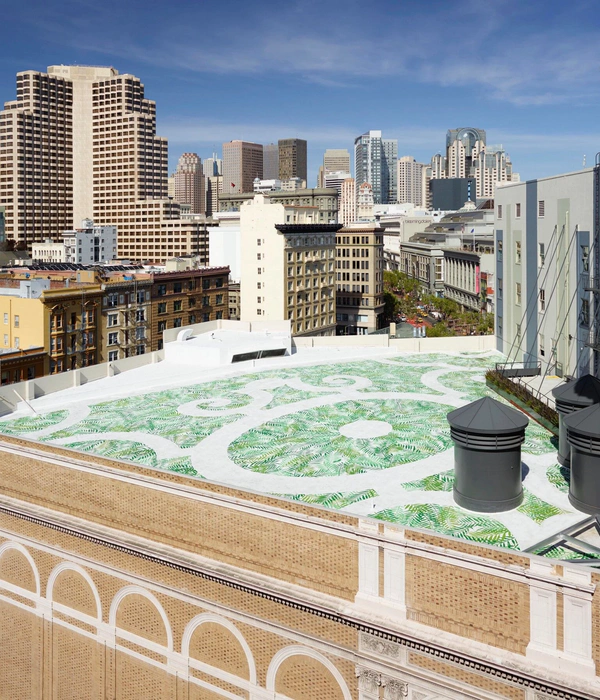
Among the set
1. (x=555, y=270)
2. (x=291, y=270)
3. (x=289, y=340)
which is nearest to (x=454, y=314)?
(x=291, y=270)

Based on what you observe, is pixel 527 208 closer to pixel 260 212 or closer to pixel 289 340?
pixel 289 340

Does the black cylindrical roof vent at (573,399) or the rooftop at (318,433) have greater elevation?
the black cylindrical roof vent at (573,399)

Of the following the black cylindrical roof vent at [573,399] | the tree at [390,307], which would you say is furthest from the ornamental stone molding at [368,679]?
the tree at [390,307]

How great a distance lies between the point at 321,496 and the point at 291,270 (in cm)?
9847

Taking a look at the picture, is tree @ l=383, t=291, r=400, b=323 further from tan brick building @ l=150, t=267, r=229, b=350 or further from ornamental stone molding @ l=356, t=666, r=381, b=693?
ornamental stone molding @ l=356, t=666, r=381, b=693

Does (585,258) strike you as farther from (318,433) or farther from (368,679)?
(368,679)

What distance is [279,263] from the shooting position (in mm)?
119250

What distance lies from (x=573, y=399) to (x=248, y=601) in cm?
1305

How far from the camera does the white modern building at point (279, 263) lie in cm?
11938

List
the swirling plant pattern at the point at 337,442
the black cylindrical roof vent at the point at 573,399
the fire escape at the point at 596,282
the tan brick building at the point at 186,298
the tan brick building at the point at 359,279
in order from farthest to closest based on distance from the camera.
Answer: the tan brick building at the point at 359,279, the tan brick building at the point at 186,298, the fire escape at the point at 596,282, the swirling plant pattern at the point at 337,442, the black cylindrical roof vent at the point at 573,399

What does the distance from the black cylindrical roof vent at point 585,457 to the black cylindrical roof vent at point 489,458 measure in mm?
1514

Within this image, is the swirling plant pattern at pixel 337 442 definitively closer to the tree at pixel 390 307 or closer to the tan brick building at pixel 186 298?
the tan brick building at pixel 186 298

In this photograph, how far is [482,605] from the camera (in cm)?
1870

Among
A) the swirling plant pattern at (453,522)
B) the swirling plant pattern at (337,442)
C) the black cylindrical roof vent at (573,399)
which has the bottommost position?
the swirling plant pattern at (453,522)
